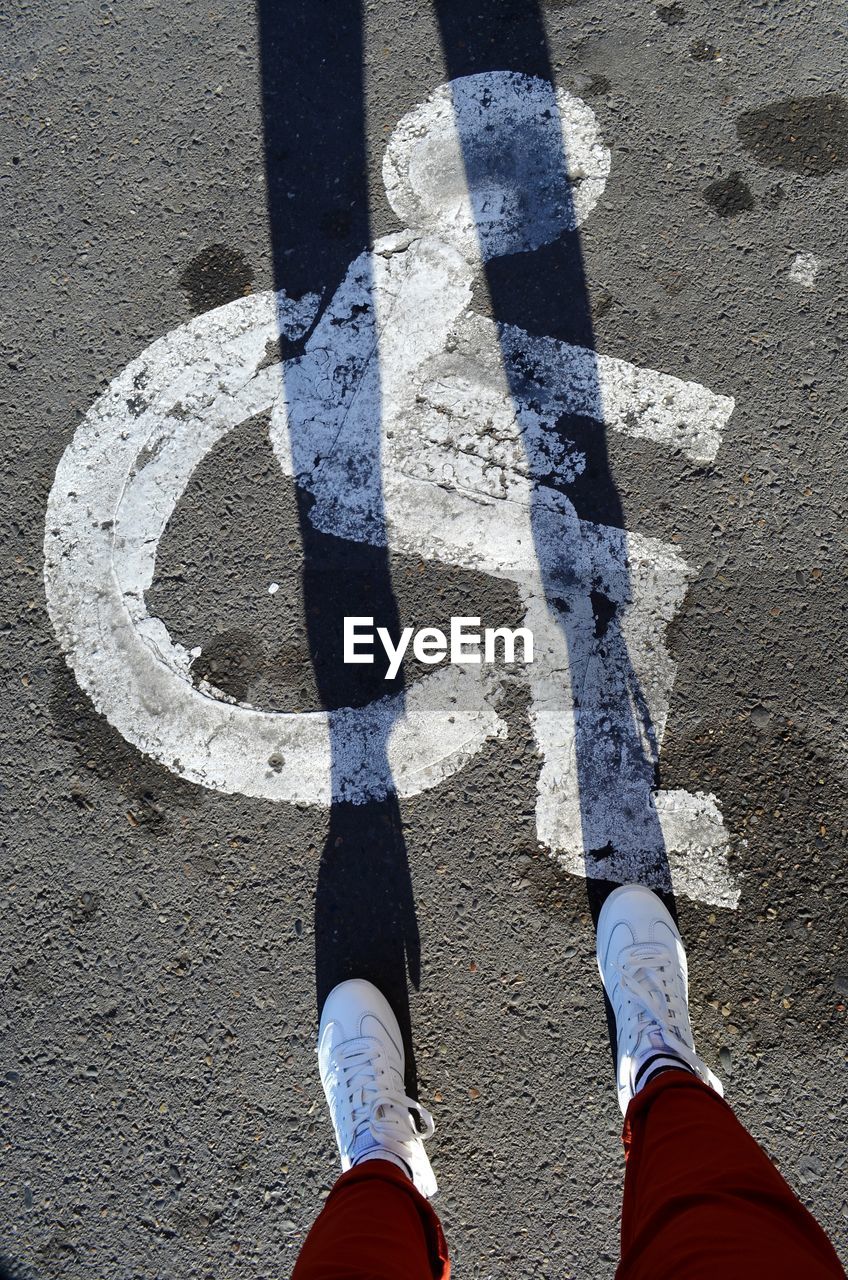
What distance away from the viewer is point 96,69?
3.17 metres

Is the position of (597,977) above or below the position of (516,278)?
below

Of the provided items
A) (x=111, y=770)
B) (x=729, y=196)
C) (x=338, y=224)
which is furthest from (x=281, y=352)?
(x=729, y=196)

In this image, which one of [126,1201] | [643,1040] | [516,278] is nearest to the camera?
[643,1040]

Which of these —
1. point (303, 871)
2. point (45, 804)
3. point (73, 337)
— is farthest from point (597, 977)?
point (73, 337)

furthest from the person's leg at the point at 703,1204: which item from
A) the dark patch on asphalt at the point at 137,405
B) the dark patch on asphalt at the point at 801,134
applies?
the dark patch on asphalt at the point at 801,134

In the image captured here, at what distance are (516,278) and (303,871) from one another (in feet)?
7.82

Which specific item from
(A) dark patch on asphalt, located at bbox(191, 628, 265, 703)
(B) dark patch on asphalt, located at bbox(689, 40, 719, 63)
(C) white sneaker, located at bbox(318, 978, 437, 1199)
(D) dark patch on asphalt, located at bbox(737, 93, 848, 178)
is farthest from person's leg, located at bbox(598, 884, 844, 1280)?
(B) dark patch on asphalt, located at bbox(689, 40, 719, 63)

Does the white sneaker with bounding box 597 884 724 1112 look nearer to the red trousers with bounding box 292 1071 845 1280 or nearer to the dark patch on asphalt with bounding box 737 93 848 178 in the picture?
the red trousers with bounding box 292 1071 845 1280

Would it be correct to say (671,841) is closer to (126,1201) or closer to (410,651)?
(410,651)

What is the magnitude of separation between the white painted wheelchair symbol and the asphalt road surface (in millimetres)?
23

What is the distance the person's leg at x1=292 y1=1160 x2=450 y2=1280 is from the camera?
201cm

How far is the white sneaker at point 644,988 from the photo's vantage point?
2.55m

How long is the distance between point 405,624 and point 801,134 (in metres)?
2.45

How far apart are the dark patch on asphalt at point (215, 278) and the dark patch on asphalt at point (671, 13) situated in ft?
6.29
